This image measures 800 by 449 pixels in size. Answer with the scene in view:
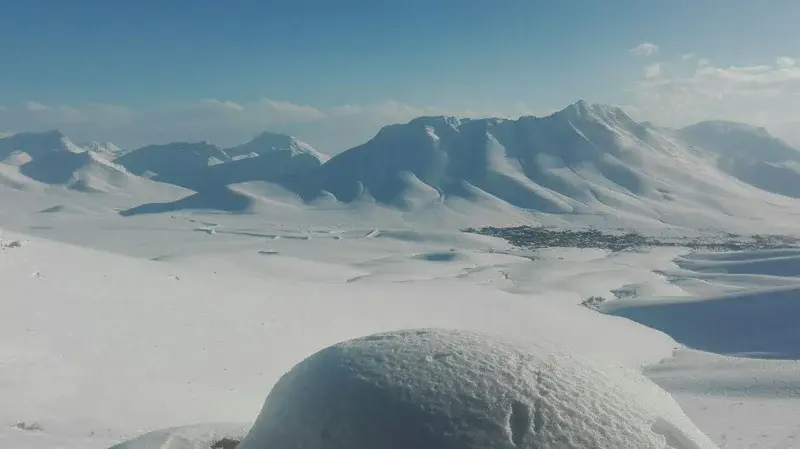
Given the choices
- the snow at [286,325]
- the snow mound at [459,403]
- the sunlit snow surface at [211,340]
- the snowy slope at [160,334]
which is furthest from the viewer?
the snow at [286,325]

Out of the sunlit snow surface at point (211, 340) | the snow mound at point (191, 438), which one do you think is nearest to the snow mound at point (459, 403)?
the sunlit snow surface at point (211, 340)

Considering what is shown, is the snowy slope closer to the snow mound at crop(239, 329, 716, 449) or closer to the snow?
the snow

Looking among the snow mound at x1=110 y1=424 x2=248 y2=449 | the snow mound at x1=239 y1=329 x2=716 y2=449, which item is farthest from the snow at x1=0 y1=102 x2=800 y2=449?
the snow mound at x1=239 y1=329 x2=716 y2=449

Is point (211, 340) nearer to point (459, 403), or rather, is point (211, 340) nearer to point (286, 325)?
point (286, 325)

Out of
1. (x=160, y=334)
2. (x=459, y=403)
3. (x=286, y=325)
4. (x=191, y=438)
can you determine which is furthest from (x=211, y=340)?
(x=459, y=403)

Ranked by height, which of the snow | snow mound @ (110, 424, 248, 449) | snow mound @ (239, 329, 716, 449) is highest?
snow mound @ (239, 329, 716, 449)

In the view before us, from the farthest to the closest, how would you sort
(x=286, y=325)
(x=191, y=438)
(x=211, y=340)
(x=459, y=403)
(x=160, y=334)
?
(x=286, y=325) → (x=211, y=340) → (x=160, y=334) → (x=191, y=438) → (x=459, y=403)

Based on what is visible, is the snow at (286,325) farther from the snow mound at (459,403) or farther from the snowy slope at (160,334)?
the snow mound at (459,403)

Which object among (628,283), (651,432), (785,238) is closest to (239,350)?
(651,432)
